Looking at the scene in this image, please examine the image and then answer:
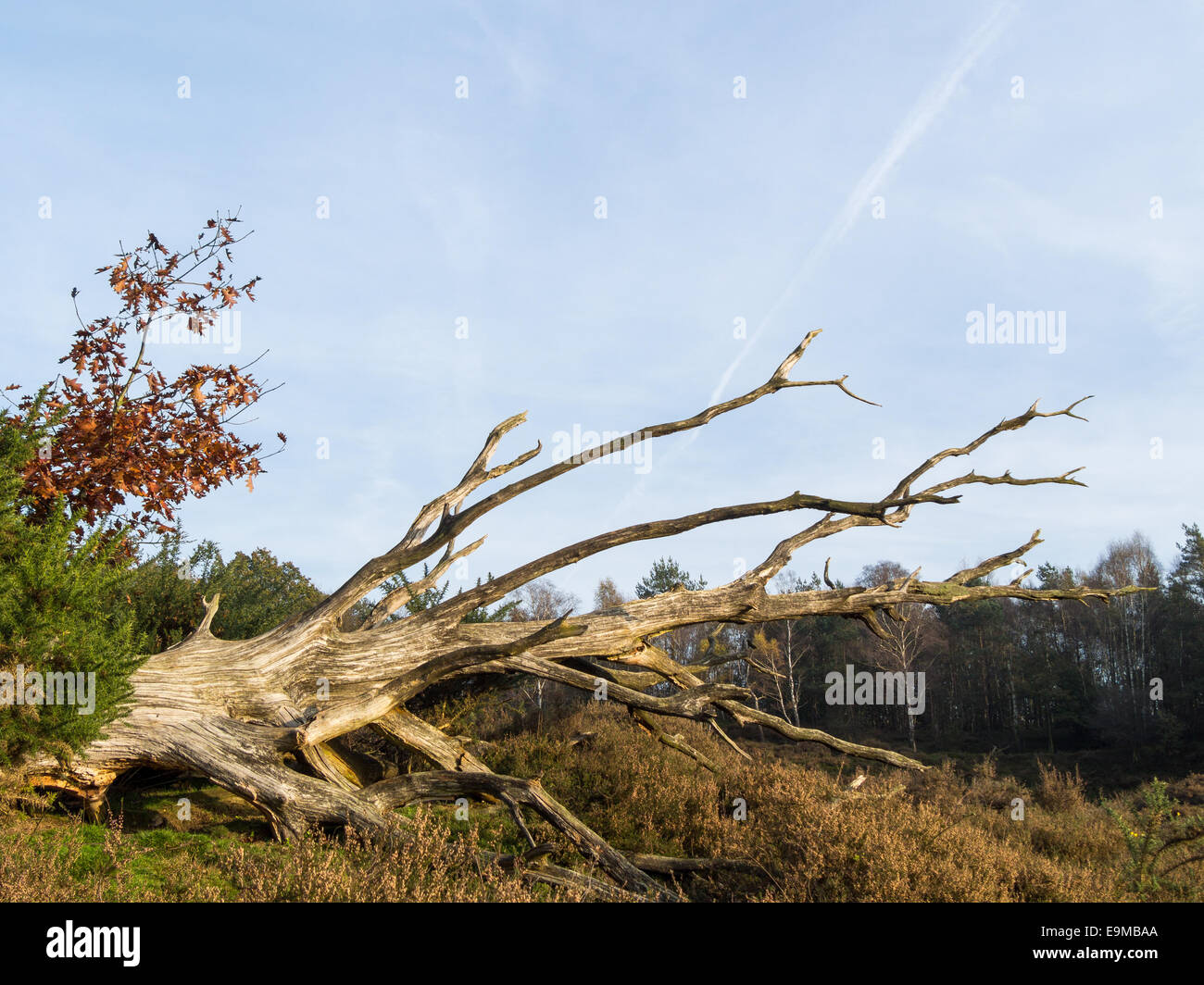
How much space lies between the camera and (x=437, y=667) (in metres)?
9.17

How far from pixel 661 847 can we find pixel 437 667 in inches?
133

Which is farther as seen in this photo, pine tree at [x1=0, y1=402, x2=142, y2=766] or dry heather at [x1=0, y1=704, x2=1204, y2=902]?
pine tree at [x1=0, y1=402, x2=142, y2=766]

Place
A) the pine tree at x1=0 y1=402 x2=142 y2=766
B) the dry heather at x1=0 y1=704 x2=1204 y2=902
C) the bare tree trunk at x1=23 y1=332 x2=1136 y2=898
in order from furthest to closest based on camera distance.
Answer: the bare tree trunk at x1=23 y1=332 x2=1136 y2=898
the pine tree at x1=0 y1=402 x2=142 y2=766
the dry heather at x1=0 y1=704 x2=1204 y2=902

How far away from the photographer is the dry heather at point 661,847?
5.93 metres

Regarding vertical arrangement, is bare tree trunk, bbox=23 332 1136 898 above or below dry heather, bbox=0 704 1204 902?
above

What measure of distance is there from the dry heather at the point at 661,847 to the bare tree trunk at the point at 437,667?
0.54m

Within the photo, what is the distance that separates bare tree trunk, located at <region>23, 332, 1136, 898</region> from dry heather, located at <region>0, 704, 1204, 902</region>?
21.2 inches

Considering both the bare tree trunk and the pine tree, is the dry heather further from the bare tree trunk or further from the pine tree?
the pine tree

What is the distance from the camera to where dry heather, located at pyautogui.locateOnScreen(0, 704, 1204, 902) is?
5926 millimetres

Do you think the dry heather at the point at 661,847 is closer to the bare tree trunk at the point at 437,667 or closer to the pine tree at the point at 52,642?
the bare tree trunk at the point at 437,667

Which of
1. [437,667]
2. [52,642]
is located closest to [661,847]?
[437,667]
